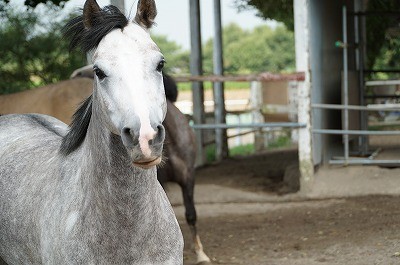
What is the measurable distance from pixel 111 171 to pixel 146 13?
667 millimetres

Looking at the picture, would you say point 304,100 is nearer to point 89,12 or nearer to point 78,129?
point 78,129

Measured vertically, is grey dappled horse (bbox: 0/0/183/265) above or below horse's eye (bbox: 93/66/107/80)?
below

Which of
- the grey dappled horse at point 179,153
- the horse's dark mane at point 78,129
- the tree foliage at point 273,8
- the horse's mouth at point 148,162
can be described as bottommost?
the grey dappled horse at point 179,153

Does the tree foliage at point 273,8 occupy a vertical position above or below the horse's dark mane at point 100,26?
above

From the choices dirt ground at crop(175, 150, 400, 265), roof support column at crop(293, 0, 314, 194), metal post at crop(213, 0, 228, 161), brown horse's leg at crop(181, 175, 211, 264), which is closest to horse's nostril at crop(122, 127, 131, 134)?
dirt ground at crop(175, 150, 400, 265)

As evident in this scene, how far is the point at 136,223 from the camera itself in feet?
9.87

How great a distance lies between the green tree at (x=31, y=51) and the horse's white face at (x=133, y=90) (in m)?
6.52

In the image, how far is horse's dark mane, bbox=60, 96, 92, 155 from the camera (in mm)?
3342

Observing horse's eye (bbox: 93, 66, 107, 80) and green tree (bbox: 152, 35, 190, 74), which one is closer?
horse's eye (bbox: 93, 66, 107, 80)

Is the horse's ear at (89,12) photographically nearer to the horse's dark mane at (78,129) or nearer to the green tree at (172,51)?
the horse's dark mane at (78,129)

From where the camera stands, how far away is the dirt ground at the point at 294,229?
5715 millimetres

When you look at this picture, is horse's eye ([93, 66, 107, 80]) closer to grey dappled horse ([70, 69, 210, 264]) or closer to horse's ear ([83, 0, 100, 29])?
horse's ear ([83, 0, 100, 29])

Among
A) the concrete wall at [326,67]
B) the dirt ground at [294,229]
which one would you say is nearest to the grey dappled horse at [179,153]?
the dirt ground at [294,229]

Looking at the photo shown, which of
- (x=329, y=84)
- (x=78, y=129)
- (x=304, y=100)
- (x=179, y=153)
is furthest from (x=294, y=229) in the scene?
(x=78, y=129)
